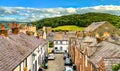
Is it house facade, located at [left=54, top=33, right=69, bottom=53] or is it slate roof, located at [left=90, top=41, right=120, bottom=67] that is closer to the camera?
slate roof, located at [left=90, top=41, right=120, bottom=67]

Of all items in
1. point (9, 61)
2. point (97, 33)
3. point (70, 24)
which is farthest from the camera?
point (70, 24)

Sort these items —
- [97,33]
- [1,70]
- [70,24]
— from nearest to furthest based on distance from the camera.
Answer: [1,70], [97,33], [70,24]

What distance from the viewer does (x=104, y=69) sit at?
674 inches

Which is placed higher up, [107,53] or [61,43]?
[107,53]

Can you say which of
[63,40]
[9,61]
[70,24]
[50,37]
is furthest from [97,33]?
[70,24]

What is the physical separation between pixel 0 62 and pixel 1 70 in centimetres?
163

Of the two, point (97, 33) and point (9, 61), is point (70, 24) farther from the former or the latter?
point (9, 61)

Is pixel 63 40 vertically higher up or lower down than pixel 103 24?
lower down

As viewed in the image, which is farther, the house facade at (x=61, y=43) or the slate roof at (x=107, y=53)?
the house facade at (x=61, y=43)

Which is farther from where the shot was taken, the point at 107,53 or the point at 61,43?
the point at 61,43

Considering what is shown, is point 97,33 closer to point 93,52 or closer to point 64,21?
point 93,52

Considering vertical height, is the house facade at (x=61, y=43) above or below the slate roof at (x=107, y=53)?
below

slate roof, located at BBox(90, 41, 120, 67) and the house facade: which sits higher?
slate roof, located at BBox(90, 41, 120, 67)

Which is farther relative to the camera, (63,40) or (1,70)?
(63,40)
